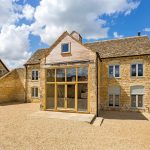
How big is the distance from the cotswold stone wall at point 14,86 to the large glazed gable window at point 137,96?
16989mm

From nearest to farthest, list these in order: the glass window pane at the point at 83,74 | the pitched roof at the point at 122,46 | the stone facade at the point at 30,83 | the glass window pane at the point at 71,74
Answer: the glass window pane at the point at 83,74
the glass window pane at the point at 71,74
the pitched roof at the point at 122,46
the stone facade at the point at 30,83


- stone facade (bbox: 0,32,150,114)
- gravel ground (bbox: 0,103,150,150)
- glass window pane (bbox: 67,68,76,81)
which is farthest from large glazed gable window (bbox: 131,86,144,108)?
glass window pane (bbox: 67,68,76,81)

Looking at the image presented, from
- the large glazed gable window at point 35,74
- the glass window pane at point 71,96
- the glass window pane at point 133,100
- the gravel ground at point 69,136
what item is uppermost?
the large glazed gable window at point 35,74

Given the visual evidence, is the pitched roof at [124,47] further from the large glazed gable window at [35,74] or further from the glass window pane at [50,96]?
the large glazed gable window at [35,74]

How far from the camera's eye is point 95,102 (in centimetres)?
1357

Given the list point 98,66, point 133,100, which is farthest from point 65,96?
point 133,100

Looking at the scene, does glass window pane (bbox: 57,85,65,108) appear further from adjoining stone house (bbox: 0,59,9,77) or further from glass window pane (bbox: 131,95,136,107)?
adjoining stone house (bbox: 0,59,9,77)

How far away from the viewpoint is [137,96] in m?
17.2

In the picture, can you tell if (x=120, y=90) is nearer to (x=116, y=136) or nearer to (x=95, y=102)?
(x=95, y=102)

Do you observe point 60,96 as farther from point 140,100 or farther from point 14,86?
point 14,86

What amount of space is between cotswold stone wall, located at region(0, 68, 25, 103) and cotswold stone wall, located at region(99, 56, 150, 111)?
13.8 m

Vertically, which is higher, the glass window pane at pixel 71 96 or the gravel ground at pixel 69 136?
the glass window pane at pixel 71 96

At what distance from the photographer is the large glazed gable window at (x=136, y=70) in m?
17.2

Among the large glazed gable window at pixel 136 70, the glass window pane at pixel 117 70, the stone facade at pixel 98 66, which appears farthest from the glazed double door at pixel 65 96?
the large glazed gable window at pixel 136 70
